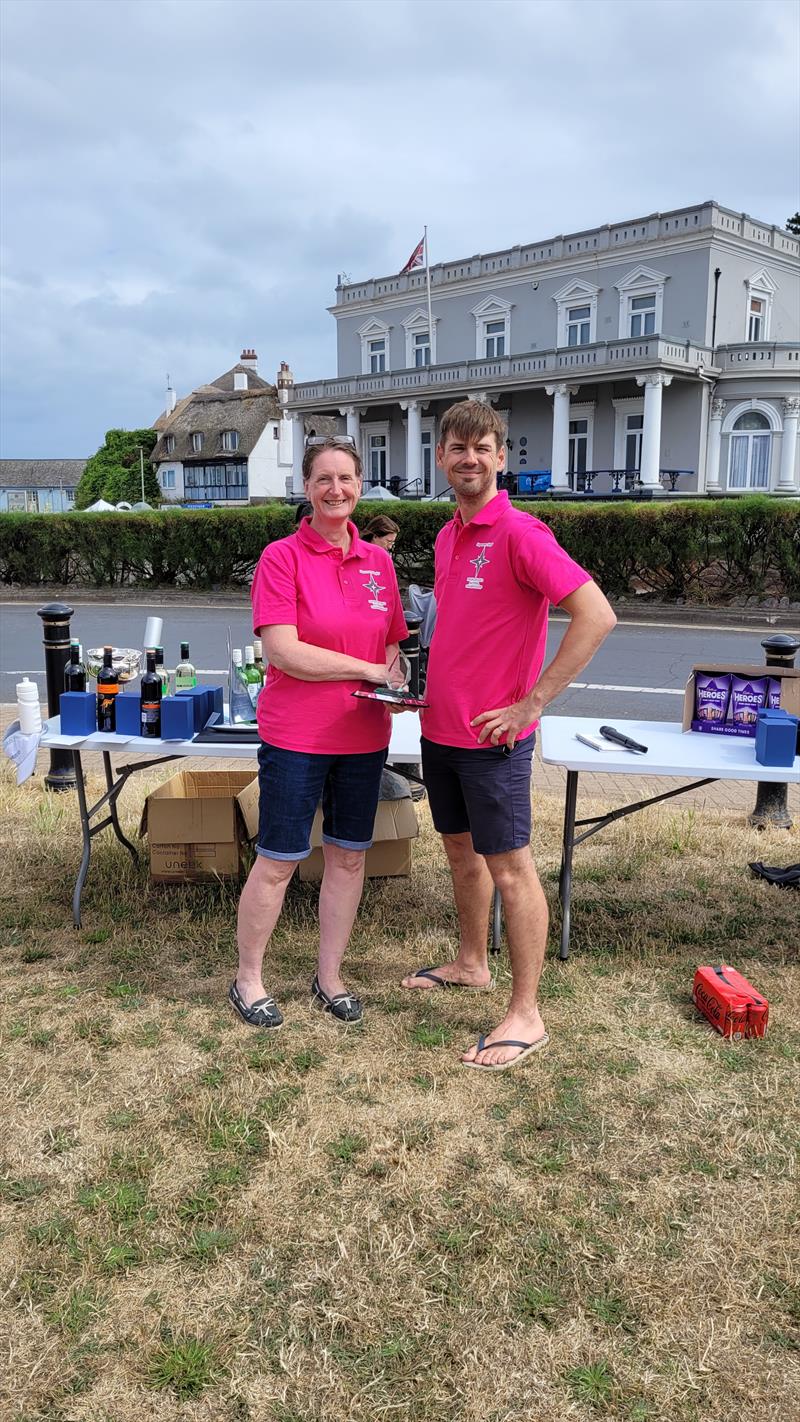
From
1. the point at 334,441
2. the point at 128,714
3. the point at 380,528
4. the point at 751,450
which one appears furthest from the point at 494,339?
the point at 334,441

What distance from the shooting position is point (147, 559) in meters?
22.5

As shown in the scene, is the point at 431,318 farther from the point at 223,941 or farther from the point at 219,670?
the point at 223,941

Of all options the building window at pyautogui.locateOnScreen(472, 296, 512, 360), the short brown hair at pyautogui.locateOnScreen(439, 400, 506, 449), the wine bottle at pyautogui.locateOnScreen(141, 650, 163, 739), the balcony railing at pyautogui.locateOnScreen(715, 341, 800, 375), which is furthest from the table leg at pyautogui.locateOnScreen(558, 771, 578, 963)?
the building window at pyautogui.locateOnScreen(472, 296, 512, 360)

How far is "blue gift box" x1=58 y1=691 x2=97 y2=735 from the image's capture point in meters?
4.50

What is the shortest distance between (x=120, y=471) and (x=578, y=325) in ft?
135

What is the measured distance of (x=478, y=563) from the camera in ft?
10.7

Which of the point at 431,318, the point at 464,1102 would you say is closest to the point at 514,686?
the point at 464,1102

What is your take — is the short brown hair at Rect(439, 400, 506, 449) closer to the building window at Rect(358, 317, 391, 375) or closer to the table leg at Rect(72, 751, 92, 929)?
the table leg at Rect(72, 751, 92, 929)

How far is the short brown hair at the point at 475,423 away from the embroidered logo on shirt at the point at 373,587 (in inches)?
21.4

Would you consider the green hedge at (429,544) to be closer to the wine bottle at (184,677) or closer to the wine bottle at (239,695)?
the wine bottle at (184,677)

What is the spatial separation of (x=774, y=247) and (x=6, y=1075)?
3839cm

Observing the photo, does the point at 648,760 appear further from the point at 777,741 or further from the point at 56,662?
the point at 56,662

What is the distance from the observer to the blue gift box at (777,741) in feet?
13.3

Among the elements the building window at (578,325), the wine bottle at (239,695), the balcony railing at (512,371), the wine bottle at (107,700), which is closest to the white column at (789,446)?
the balcony railing at (512,371)
